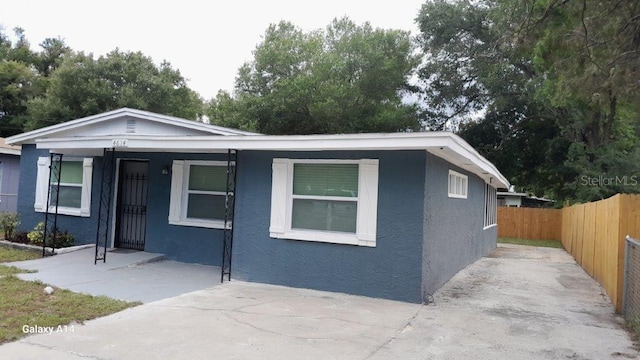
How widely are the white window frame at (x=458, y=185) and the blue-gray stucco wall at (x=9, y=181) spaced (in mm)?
13863

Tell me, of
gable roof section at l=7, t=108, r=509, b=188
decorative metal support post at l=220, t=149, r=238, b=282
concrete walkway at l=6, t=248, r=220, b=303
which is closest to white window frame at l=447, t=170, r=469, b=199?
gable roof section at l=7, t=108, r=509, b=188

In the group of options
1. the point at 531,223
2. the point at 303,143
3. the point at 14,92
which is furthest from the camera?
the point at 14,92

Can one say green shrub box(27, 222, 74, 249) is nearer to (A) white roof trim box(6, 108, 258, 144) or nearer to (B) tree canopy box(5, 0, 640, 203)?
(A) white roof trim box(6, 108, 258, 144)

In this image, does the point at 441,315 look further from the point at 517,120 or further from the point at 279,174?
the point at 517,120

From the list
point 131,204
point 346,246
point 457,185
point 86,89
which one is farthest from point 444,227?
point 86,89

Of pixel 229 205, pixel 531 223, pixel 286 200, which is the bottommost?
pixel 531 223

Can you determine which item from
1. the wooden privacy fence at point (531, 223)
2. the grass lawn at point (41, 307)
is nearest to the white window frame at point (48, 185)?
the grass lawn at point (41, 307)

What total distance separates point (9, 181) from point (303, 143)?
13.1 m

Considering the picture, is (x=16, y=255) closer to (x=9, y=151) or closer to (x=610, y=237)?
(x=9, y=151)

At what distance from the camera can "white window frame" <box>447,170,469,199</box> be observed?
365 inches

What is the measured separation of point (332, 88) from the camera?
24078 millimetres

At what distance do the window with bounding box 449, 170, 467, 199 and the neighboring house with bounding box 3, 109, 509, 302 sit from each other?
52 millimetres

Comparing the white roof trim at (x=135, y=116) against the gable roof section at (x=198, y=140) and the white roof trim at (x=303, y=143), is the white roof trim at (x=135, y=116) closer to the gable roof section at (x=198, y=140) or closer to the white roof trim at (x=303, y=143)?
the gable roof section at (x=198, y=140)

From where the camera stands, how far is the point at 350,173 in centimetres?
759
